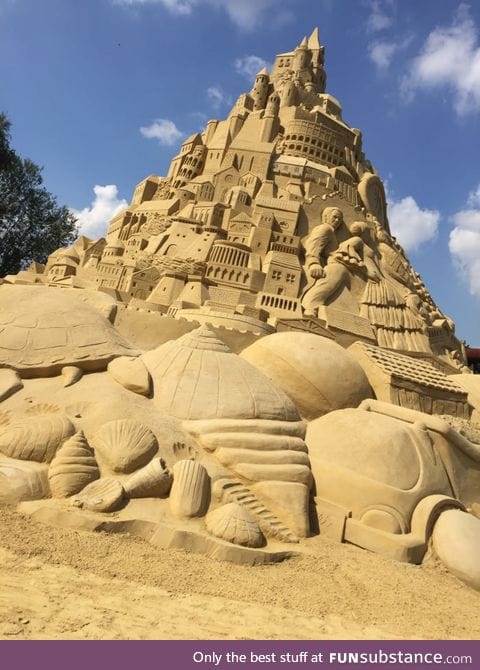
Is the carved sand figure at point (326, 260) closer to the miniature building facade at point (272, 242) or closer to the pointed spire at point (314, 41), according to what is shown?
the miniature building facade at point (272, 242)

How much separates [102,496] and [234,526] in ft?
4.25

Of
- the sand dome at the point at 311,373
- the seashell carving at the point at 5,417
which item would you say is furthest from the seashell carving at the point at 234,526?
the sand dome at the point at 311,373

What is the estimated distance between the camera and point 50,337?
597 cm

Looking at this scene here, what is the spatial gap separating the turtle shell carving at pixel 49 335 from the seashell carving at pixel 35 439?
1.08 meters

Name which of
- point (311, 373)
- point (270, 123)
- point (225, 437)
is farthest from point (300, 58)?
point (225, 437)

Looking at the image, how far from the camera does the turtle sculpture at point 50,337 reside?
19.0 feet

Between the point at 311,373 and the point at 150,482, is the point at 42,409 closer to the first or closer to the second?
the point at 150,482

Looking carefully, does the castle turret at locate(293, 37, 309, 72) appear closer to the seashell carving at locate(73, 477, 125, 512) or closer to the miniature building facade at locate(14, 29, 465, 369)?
the miniature building facade at locate(14, 29, 465, 369)

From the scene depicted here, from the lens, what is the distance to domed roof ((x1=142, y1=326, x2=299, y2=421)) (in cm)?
571

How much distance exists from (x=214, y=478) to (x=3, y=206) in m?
25.7

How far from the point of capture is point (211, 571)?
4055mm

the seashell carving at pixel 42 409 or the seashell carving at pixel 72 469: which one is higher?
the seashell carving at pixel 42 409

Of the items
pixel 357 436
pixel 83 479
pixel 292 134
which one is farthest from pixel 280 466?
pixel 292 134
